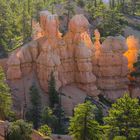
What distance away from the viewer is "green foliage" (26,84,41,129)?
177 ft

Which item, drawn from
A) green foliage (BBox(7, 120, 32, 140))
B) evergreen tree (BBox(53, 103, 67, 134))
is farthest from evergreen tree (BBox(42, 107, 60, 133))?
green foliage (BBox(7, 120, 32, 140))

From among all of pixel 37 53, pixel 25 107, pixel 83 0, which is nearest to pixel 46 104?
pixel 25 107

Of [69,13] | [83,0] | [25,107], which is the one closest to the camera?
[25,107]

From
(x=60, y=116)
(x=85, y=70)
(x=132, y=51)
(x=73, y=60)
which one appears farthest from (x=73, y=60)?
(x=60, y=116)

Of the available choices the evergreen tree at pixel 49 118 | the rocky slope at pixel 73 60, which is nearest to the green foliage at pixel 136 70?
the rocky slope at pixel 73 60

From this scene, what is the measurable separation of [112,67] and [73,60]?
5.69m

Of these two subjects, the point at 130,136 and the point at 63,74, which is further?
the point at 63,74

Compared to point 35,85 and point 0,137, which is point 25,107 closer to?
point 35,85

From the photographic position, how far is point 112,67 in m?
65.1

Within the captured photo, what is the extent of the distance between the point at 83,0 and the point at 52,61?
39.6 metres

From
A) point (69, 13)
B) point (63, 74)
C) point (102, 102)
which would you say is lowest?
point (102, 102)

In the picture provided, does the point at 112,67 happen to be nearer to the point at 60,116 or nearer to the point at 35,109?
the point at 60,116

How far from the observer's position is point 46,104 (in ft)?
193

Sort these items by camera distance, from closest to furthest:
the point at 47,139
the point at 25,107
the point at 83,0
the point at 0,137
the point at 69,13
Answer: the point at 0,137
the point at 47,139
the point at 25,107
the point at 69,13
the point at 83,0
